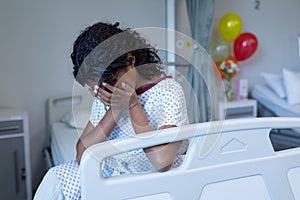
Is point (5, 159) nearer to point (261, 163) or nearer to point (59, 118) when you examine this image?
point (59, 118)

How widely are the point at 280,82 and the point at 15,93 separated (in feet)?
8.29

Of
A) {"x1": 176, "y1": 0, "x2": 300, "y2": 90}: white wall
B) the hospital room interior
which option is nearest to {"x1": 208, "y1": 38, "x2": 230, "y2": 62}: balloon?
the hospital room interior

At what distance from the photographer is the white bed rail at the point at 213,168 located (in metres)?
0.78

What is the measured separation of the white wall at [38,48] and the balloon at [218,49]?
0.88 meters

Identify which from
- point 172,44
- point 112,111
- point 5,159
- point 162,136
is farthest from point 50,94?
point 162,136

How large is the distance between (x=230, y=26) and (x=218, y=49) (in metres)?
0.24

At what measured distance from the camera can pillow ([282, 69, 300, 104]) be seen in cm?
322

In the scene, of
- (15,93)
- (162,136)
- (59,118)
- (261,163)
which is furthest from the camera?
(59,118)

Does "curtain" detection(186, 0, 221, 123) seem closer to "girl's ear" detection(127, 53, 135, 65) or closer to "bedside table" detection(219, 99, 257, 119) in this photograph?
"bedside table" detection(219, 99, 257, 119)

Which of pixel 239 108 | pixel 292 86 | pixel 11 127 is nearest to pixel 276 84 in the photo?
pixel 292 86

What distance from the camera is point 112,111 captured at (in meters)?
0.98

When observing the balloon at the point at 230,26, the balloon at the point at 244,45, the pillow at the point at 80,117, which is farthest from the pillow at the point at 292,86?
the pillow at the point at 80,117

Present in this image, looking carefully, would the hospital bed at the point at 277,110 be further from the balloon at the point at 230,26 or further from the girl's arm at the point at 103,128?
the girl's arm at the point at 103,128

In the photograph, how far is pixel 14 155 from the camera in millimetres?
2316
